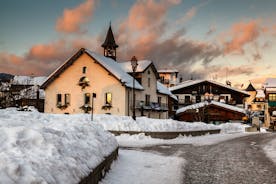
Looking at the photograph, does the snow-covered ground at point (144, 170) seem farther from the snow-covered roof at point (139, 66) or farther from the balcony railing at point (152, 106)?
the snow-covered roof at point (139, 66)

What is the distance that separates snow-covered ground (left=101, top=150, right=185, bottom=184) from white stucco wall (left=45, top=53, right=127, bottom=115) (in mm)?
28387

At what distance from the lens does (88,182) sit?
6.71 m

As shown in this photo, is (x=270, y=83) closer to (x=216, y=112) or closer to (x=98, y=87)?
(x=216, y=112)

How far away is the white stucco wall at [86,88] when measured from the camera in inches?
1665

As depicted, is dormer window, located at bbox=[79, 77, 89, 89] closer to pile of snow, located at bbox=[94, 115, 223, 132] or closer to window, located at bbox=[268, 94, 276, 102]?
pile of snow, located at bbox=[94, 115, 223, 132]

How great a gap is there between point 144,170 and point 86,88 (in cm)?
3489

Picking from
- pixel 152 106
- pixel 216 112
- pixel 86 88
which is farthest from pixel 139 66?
pixel 216 112

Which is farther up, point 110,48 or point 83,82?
point 110,48

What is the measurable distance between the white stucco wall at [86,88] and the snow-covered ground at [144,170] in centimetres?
2839

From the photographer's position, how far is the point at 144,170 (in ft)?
34.9

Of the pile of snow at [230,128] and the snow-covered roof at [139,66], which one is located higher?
the snow-covered roof at [139,66]

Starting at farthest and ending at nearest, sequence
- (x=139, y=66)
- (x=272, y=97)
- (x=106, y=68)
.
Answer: (x=272, y=97), (x=139, y=66), (x=106, y=68)

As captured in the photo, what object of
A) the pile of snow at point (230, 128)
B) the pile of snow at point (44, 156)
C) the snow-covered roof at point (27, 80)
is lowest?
the pile of snow at point (230, 128)

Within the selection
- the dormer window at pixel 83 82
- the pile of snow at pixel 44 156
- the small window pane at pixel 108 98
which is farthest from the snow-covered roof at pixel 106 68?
the pile of snow at pixel 44 156
